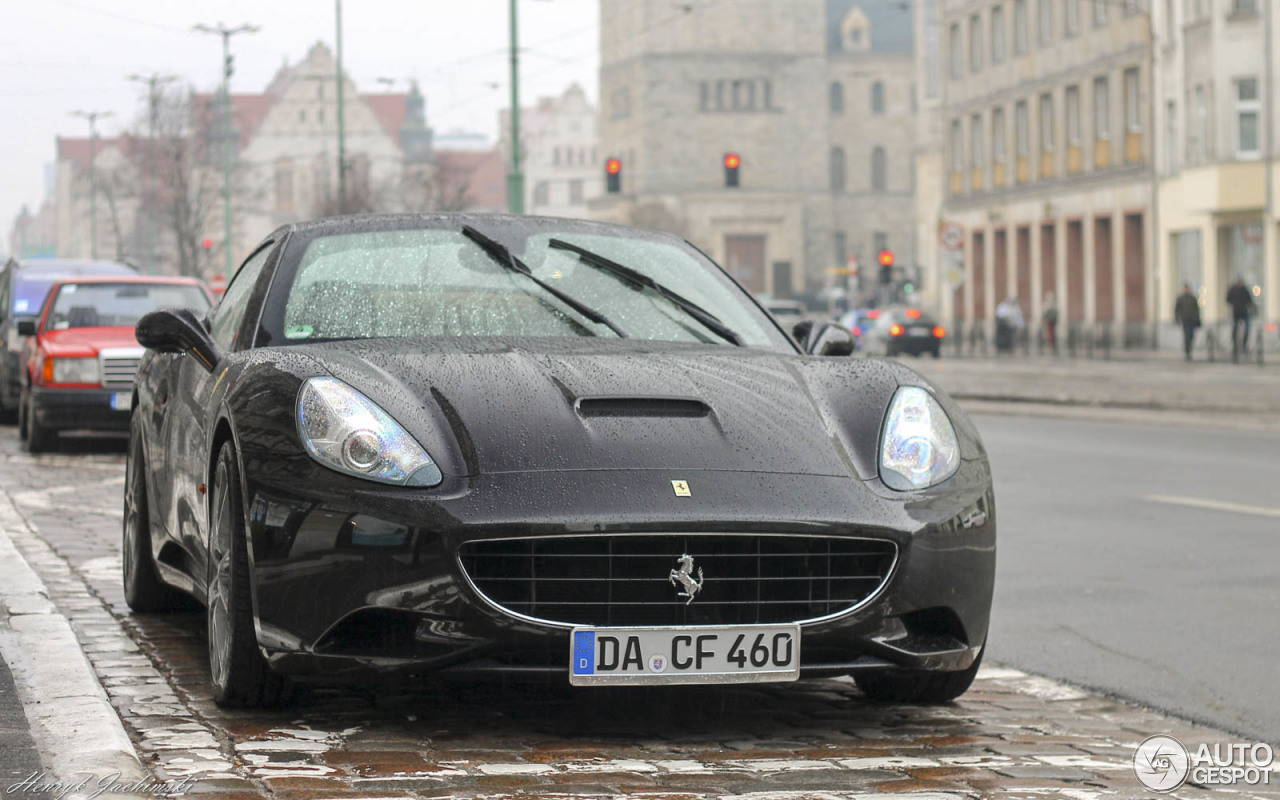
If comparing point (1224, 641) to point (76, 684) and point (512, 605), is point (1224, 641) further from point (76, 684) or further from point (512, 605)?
point (76, 684)

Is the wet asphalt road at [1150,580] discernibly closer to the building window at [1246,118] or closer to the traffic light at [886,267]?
the building window at [1246,118]

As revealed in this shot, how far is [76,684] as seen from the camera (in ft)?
19.0

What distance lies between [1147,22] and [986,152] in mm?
14560

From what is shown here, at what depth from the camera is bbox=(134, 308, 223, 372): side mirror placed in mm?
6566

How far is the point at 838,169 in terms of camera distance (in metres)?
145

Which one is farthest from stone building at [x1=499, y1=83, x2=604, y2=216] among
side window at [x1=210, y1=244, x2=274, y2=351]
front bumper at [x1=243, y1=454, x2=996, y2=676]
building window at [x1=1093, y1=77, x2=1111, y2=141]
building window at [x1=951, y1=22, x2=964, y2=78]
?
front bumper at [x1=243, y1=454, x2=996, y2=676]

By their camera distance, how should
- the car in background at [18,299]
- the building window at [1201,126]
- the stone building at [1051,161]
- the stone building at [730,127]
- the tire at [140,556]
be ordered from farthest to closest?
the stone building at [730,127]
the stone building at [1051,161]
the building window at [1201,126]
the car in background at [18,299]
the tire at [140,556]

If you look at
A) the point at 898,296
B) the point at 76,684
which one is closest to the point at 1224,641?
the point at 76,684

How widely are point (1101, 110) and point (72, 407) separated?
46.2m

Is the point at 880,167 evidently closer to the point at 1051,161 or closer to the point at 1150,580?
the point at 1051,161

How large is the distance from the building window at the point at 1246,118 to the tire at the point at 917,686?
153ft

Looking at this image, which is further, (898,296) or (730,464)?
(898,296)

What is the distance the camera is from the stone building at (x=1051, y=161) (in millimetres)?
57625

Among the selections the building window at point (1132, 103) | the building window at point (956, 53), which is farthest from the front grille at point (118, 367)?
the building window at point (956, 53)
